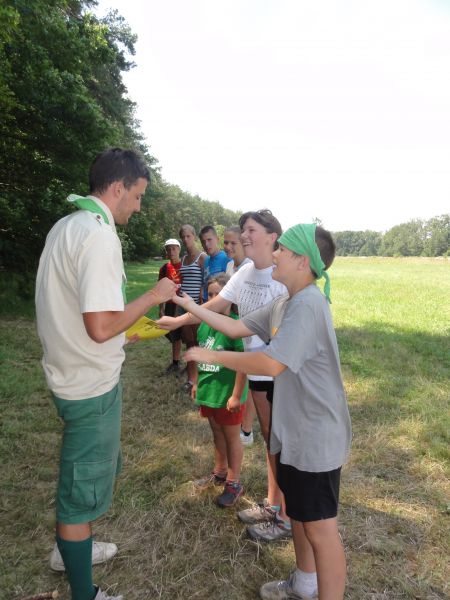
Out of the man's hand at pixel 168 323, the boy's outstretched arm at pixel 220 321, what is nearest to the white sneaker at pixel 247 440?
the man's hand at pixel 168 323

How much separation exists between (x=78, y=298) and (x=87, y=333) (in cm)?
17

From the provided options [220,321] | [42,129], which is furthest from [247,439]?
[42,129]

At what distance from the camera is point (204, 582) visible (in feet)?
8.07

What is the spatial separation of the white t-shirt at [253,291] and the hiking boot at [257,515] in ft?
3.31

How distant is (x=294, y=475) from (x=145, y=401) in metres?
3.65

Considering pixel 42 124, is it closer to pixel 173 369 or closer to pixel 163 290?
pixel 173 369

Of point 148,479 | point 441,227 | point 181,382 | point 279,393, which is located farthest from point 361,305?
point 441,227

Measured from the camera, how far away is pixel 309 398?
190 cm

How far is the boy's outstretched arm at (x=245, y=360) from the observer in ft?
5.83

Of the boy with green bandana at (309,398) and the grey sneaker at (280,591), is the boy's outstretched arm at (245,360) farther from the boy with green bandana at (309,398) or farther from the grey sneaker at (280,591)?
the grey sneaker at (280,591)

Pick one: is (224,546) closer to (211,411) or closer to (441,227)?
(211,411)

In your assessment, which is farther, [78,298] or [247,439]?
[247,439]

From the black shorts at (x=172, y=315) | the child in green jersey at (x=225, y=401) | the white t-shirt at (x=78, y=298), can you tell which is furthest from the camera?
the black shorts at (x=172, y=315)

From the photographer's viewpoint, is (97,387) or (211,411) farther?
(211,411)
